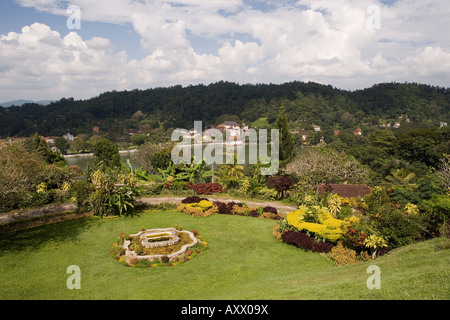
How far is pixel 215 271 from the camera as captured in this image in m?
8.05

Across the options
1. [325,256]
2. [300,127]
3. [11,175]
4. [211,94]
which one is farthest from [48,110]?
[325,256]

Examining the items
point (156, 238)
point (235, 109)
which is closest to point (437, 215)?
point (156, 238)

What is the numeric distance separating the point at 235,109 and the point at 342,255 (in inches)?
4101

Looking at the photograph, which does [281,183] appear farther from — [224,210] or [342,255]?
[342,255]

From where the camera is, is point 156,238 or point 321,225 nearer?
point 156,238

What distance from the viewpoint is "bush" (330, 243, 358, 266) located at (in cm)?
854

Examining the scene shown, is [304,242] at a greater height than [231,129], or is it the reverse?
[231,129]

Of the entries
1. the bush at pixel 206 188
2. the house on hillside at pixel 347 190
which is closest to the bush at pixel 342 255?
the house on hillside at pixel 347 190

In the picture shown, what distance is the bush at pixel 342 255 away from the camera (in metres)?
8.54

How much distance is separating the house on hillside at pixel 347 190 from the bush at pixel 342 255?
7.16 m

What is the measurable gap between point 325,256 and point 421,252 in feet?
9.06

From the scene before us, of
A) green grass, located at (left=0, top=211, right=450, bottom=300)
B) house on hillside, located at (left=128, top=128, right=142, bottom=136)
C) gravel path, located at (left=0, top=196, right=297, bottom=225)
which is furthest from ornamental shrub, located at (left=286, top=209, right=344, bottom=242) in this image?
house on hillside, located at (left=128, top=128, right=142, bottom=136)

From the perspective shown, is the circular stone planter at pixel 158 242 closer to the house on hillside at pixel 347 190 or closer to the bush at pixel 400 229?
the bush at pixel 400 229
